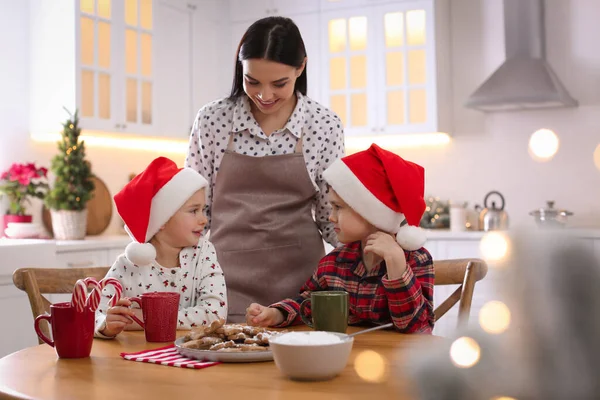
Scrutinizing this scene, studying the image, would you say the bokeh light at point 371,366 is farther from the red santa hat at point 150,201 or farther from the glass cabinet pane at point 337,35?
the glass cabinet pane at point 337,35

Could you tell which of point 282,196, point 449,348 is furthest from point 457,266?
point 449,348

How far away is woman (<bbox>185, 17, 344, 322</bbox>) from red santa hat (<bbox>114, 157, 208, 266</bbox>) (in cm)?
23

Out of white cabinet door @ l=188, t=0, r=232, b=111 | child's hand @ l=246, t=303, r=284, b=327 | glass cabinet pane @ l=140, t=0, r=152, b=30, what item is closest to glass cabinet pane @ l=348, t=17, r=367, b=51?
white cabinet door @ l=188, t=0, r=232, b=111

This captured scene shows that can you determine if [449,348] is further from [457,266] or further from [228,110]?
[228,110]

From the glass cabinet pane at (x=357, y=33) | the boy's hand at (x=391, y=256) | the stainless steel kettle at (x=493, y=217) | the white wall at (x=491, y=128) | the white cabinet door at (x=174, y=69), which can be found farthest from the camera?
the glass cabinet pane at (x=357, y=33)

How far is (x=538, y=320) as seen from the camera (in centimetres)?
21

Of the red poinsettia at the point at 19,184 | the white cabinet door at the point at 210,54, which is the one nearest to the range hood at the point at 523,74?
the white cabinet door at the point at 210,54

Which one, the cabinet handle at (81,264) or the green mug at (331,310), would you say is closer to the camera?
the green mug at (331,310)

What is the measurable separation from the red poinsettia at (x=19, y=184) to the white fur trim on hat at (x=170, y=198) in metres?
2.40

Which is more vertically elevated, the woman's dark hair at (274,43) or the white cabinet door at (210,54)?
the white cabinet door at (210,54)

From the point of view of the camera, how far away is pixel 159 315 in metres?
1.33

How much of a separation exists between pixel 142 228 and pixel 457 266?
0.80m

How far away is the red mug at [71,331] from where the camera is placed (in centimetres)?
120

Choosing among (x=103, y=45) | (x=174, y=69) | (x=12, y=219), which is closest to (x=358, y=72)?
(x=174, y=69)
